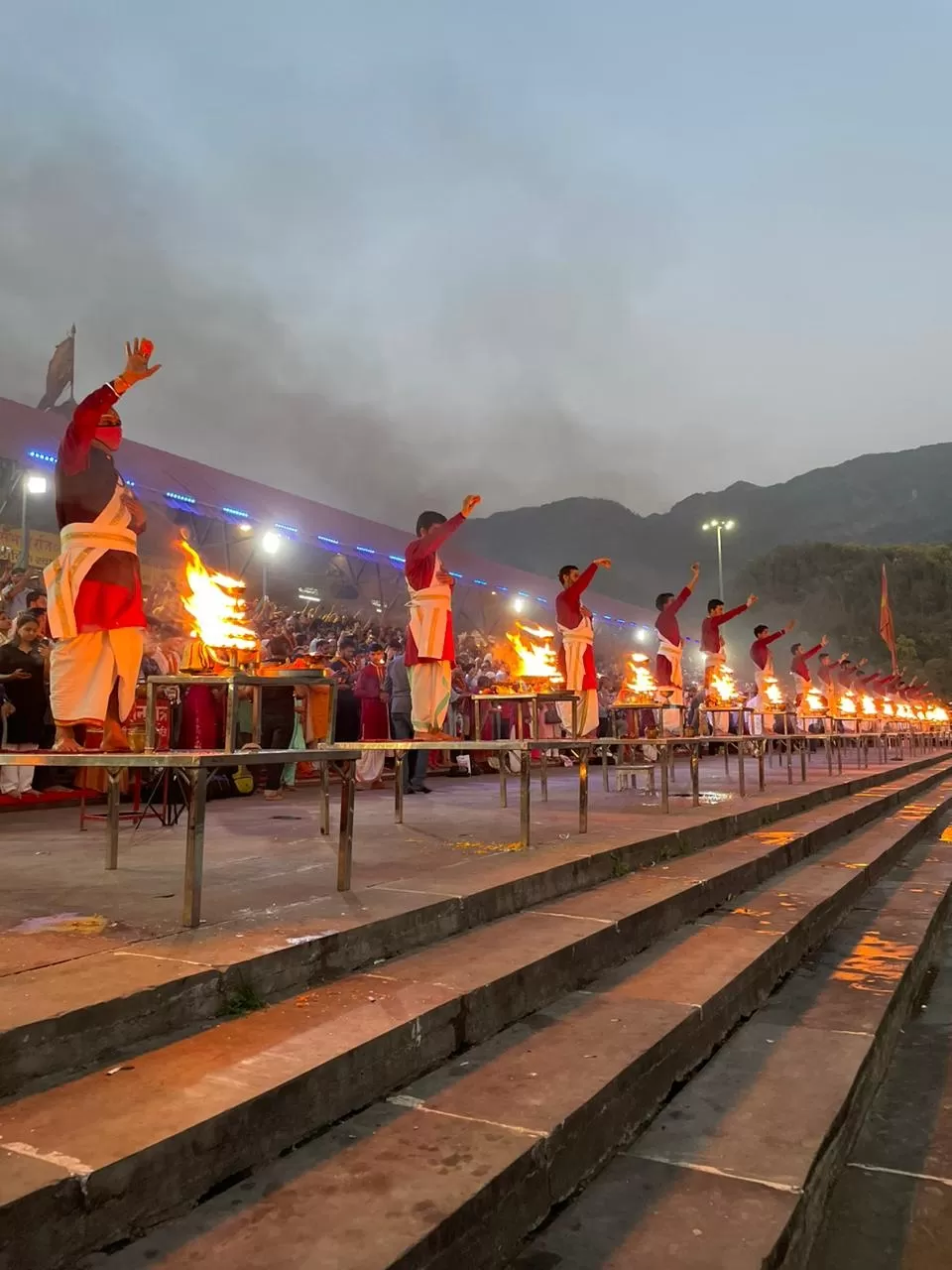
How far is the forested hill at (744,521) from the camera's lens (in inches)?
5379

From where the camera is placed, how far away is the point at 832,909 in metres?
5.11

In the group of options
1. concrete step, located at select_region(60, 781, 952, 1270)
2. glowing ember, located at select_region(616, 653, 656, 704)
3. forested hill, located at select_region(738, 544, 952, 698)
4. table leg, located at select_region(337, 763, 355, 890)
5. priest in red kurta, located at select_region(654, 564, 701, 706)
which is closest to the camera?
concrete step, located at select_region(60, 781, 952, 1270)

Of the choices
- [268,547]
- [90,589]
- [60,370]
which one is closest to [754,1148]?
[90,589]

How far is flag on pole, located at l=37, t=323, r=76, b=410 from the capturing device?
56.4 ft

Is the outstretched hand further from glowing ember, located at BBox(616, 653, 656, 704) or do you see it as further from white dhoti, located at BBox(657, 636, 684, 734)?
white dhoti, located at BBox(657, 636, 684, 734)

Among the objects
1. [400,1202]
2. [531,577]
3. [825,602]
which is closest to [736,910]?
[400,1202]

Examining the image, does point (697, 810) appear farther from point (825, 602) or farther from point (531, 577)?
point (825, 602)

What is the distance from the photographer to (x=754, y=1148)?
2.34m

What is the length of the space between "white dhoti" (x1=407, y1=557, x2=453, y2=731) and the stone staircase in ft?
7.19

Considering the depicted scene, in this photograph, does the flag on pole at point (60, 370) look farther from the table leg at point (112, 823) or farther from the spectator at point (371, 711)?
the table leg at point (112, 823)

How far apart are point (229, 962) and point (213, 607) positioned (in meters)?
1.62

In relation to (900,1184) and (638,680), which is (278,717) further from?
(900,1184)

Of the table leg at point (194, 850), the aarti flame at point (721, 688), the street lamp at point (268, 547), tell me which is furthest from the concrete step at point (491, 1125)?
the street lamp at point (268, 547)

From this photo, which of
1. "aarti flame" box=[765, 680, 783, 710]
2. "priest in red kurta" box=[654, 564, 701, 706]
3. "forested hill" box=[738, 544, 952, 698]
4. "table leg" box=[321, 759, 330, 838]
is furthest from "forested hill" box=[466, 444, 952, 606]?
"table leg" box=[321, 759, 330, 838]
